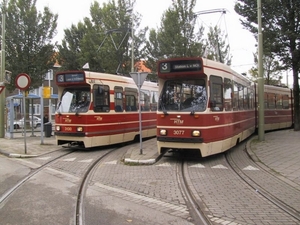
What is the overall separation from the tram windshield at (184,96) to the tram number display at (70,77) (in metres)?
3.58

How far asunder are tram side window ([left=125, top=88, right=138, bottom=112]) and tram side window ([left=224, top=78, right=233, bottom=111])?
488 cm

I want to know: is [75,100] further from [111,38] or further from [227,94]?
[111,38]

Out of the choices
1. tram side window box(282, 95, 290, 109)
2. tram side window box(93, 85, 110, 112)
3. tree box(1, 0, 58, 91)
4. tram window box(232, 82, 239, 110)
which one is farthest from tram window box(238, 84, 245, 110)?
tree box(1, 0, 58, 91)

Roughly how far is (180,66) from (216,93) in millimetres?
1397

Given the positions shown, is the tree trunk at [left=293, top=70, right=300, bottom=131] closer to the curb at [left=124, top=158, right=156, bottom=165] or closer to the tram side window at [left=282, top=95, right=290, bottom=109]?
the tram side window at [left=282, top=95, right=290, bottom=109]

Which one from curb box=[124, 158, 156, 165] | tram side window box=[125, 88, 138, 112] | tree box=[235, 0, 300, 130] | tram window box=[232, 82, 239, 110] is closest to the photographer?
curb box=[124, 158, 156, 165]

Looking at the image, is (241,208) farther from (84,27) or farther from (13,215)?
(84,27)

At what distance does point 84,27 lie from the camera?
2938 centimetres

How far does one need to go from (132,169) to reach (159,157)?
5.90 feet

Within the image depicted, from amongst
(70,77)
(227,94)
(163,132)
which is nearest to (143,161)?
(163,132)

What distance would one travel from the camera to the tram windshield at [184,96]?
9.88m

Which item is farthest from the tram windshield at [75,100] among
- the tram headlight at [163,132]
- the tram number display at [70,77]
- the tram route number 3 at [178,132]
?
the tram route number 3 at [178,132]

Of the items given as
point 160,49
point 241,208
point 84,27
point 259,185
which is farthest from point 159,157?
point 84,27

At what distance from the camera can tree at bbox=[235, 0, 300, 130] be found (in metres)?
17.1
